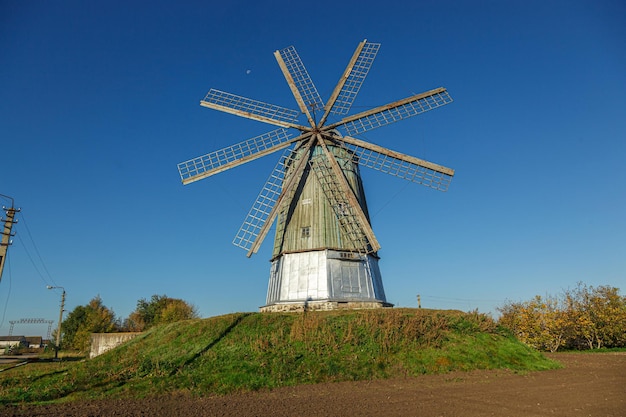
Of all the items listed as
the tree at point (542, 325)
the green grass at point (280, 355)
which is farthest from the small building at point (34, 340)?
the tree at point (542, 325)

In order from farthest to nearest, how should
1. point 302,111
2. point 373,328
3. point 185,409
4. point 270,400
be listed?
point 302,111, point 373,328, point 270,400, point 185,409

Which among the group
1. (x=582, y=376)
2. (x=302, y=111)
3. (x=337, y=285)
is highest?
(x=302, y=111)

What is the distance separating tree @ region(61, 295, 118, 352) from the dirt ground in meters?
42.9

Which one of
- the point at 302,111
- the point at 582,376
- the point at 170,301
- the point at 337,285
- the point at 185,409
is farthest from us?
the point at 170,301

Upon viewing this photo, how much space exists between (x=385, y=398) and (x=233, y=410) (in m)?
4.15

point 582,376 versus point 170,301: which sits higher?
point 170,301

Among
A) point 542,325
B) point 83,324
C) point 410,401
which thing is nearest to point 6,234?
point 410,401

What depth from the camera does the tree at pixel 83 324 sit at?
4597cm

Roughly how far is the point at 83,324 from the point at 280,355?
149ft

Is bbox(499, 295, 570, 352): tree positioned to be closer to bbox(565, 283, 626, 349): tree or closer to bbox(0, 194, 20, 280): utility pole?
bbox(565, 283, 626, 349): tree

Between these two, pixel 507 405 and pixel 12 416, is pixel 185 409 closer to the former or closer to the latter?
pixel 12 416

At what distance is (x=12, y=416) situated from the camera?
8.82m

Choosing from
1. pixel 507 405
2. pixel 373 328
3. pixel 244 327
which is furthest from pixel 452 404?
pixel 244 327

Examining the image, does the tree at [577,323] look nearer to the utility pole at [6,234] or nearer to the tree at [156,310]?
the utility pole at [6,234]
